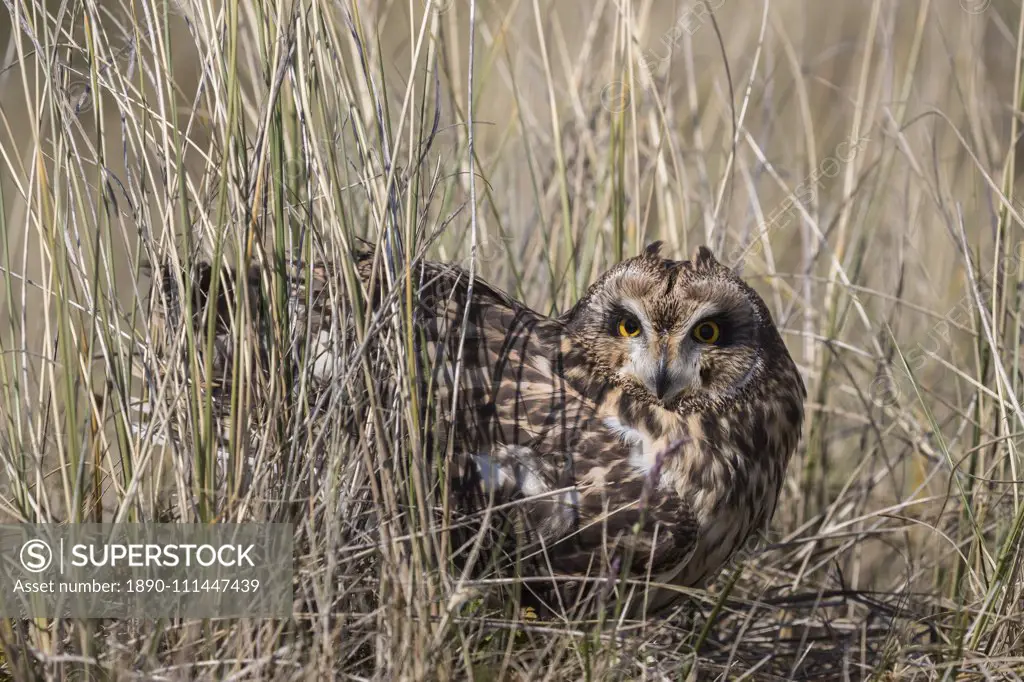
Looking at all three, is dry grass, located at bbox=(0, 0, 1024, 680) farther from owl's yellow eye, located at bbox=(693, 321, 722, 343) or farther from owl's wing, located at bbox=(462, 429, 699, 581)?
owl's yellow eye, located at bbox=(693, 321, 722, 343)

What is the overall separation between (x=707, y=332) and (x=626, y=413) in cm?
25

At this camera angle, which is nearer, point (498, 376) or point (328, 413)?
point (328, 413)

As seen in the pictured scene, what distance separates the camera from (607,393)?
2.29m

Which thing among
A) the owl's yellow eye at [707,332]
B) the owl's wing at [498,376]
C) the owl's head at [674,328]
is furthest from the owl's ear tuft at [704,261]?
the owl's wing at [498,376]

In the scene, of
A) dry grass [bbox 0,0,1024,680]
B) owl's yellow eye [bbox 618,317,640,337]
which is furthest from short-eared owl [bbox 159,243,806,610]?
dry grass [bbox 0,0,1024,680]

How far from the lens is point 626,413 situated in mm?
2254

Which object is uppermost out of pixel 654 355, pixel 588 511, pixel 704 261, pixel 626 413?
pixel 704 261

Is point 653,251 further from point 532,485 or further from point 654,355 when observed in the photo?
point 532,485

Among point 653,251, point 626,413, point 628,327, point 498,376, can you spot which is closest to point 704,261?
point 653,251

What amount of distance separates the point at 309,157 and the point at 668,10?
4258 millimetres

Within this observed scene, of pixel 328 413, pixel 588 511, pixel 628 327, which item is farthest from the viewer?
pixel 628 327

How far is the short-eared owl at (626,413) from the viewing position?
2119mm

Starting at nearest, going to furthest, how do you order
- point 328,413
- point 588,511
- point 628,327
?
point 328,413
point 588,511
point 628,327

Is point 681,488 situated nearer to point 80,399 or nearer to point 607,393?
point 607,393
